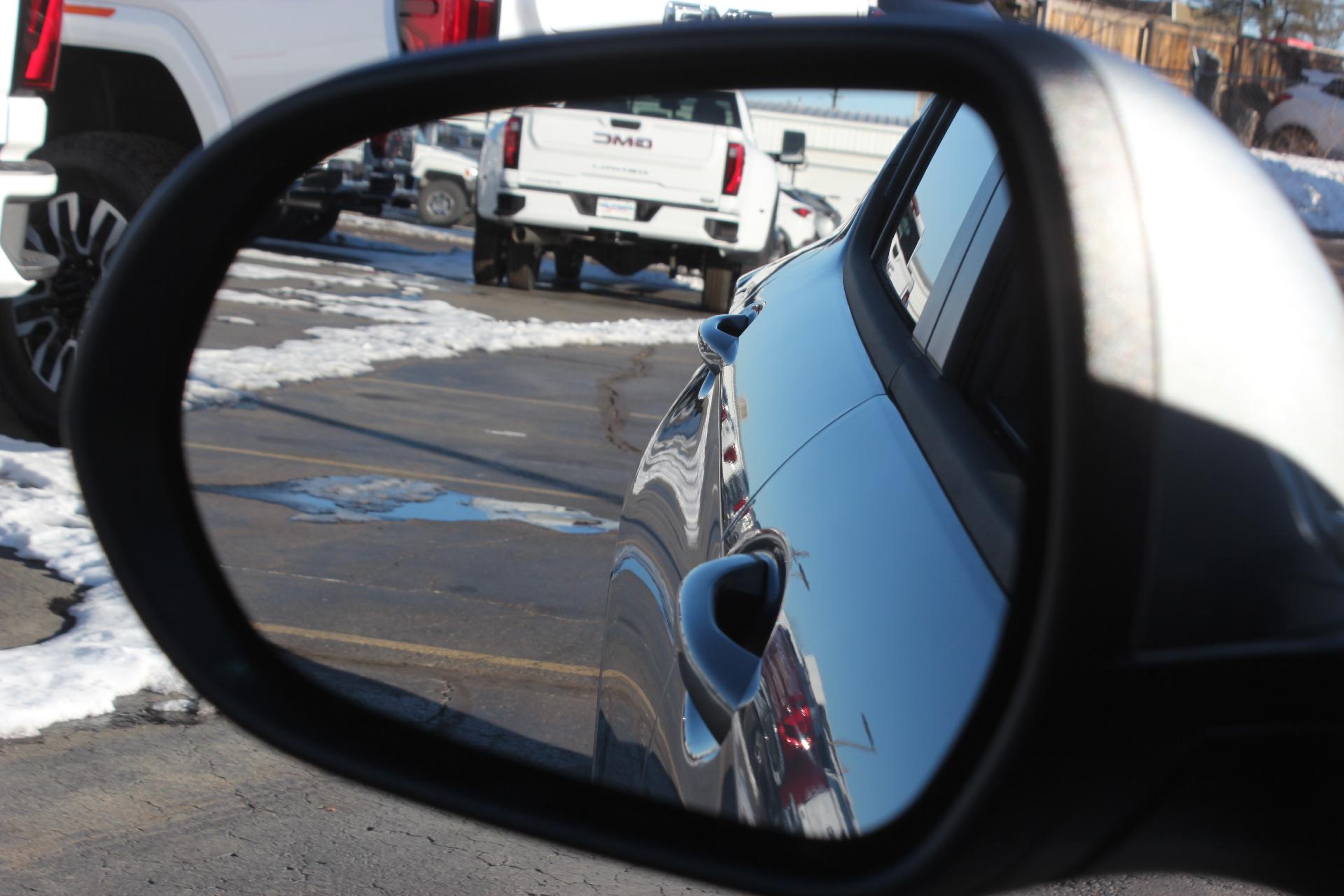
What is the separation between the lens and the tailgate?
520 inches

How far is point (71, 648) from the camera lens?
3.58m

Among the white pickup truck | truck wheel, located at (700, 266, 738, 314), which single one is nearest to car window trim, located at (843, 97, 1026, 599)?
the white pickup truck

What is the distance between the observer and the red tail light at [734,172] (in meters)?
14.0

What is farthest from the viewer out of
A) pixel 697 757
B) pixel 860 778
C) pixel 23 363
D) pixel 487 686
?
pixel 23 363

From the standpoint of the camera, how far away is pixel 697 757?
1328 millimetres

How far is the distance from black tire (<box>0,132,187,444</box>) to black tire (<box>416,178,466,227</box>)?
746 inches

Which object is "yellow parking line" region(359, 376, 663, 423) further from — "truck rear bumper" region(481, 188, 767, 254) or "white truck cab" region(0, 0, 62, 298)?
"truck rear bumper" region(481, 188, 767, 254)

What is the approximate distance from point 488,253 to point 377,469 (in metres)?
10.1

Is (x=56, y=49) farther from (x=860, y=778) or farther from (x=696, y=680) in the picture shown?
(x=860, y=778)

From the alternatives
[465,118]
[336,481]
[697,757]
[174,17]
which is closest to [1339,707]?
[697,757]

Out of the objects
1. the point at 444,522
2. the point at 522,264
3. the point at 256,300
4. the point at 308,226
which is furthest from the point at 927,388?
the point at 308,226

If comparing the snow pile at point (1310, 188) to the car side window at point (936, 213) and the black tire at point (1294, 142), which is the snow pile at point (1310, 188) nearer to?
the black tire at point (1294, 142)

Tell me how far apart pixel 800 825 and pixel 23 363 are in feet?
18.0

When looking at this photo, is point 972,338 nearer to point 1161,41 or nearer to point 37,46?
point 1161,41
